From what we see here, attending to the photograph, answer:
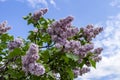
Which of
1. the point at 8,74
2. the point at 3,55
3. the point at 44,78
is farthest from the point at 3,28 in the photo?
the point at 44,78

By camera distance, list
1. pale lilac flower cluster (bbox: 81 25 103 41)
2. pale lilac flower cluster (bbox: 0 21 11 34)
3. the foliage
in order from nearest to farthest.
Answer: the foliage < pale lilac flower cluster (bbox: 81 25 103 41) < pale lilac flower cluster (bbox: 0 21 11 34)

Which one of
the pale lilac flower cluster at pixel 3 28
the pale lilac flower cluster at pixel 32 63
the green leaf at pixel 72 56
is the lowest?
the pale lilac flower cluster at pixel 32 63

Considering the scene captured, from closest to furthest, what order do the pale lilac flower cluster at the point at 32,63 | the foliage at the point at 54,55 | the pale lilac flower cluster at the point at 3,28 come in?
the pale lilac flower cluster at the point at 32,63 → the foliage at the point at 54,55 → the pale lilac flower cluster at the point at 3,28

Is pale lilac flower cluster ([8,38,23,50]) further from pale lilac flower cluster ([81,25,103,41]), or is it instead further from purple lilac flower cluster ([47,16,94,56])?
pale lilac flower cluster ([81,25,103,41])

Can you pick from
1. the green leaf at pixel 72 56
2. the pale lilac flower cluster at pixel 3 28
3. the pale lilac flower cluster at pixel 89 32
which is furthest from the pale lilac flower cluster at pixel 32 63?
the pale lilac flower cluster at pixel 3 28

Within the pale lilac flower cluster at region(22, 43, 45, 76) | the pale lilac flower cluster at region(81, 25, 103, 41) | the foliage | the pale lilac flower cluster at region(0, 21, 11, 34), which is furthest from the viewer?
the pale lilac flower cluster at region(0, 21, 11, 34)

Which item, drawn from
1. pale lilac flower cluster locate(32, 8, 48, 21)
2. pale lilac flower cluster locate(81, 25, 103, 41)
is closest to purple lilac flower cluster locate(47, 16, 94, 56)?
pale lilac flower cluster locate(81, 25, 103, 41)

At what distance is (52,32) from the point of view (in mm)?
7375

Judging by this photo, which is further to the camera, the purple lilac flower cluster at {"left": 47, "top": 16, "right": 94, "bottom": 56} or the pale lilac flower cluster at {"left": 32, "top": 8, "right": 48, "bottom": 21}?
the pale lilac flower cluster at {"left": 32, "top": 8, "right": 48, "bottom": 21}

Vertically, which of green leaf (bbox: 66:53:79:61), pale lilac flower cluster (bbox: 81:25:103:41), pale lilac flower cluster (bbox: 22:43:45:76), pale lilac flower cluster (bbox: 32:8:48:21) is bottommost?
pale lilac flower cluster (bbox: 22:43:45:76)

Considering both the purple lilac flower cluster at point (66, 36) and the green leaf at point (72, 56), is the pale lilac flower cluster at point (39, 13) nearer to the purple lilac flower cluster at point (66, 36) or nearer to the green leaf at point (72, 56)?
the purple lilac flower cluster at point (66, 36)

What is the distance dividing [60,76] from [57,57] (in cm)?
119

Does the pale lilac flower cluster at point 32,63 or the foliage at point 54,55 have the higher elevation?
the foliage at point 54,55

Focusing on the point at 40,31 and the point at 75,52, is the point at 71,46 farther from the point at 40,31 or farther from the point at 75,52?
the point at 40,31
